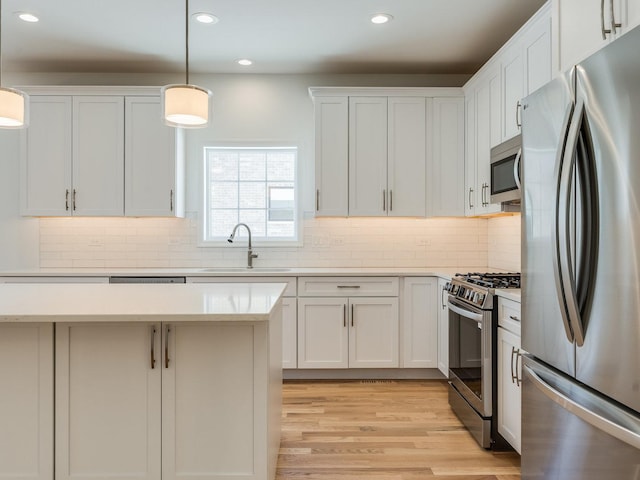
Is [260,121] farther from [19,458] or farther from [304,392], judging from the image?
[19,458]

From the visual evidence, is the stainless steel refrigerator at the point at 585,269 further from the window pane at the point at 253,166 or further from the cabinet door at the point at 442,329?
the window pane at the point at 253,166

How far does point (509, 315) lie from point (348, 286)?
1.61 metres

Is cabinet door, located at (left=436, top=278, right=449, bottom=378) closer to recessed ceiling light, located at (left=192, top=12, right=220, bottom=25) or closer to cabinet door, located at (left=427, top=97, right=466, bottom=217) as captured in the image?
cabinet door, located at (left=427, top=97, right=466, bottom=217)

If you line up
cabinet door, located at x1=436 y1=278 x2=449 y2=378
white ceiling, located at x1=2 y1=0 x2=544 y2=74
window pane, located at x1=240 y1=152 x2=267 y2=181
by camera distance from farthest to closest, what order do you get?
window pane, located at x1=240 y1=152 x2=267 y2=181
cabinet door, located at x1=436 y1=278 x2=449 y2=378
white ceiling, located at x1=2 y1=0 x2=544 y2=74

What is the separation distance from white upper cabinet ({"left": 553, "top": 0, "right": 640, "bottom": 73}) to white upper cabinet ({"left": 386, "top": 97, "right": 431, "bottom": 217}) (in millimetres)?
2118

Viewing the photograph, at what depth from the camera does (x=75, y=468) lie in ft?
6.54

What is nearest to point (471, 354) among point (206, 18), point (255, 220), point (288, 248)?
point (288, 248)

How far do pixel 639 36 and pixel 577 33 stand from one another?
24.3 inches

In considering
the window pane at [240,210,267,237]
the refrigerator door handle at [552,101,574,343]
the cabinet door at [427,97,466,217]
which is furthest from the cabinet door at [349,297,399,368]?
the refrigerator door handle at [552,101,574,343]

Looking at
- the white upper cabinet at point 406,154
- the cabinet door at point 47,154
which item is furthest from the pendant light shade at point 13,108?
the white upper cabinet at point 406,154

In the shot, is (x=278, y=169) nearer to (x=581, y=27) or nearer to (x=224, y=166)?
(x=224, y=166)

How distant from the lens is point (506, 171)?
3.07 m

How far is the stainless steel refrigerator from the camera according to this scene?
1.29 meters

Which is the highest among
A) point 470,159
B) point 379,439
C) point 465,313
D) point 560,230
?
point 470,159
